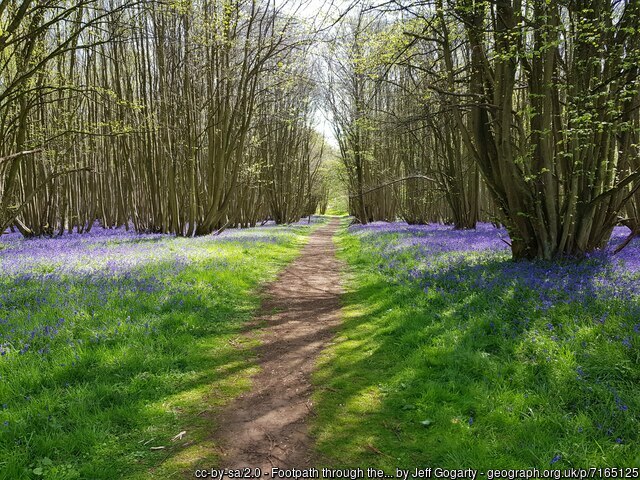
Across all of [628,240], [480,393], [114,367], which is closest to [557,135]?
[628,240]

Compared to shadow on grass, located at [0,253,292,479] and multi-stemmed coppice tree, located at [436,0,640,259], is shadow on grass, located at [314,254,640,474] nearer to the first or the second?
shadow on grass, located at [0,253,292,479]

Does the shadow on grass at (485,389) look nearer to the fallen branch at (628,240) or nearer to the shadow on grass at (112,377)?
the shadow on grass at (112,377)

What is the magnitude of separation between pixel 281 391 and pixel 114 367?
2.23 meters

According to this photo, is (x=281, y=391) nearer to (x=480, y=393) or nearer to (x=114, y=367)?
(x=114, y=367)

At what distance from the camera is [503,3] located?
28.8ft

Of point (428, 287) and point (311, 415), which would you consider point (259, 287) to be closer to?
point (428, 287)

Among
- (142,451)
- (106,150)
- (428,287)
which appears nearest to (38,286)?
(142,451)

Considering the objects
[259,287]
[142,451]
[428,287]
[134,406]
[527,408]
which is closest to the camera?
[142,451]

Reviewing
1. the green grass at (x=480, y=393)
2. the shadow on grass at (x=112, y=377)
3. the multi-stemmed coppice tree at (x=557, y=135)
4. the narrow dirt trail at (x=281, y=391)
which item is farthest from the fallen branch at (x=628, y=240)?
the shadow on grass at (x=112, y=377)

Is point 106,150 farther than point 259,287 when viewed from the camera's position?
Yes

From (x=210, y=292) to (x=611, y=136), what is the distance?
398 inches

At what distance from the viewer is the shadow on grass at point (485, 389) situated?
3.33 meters

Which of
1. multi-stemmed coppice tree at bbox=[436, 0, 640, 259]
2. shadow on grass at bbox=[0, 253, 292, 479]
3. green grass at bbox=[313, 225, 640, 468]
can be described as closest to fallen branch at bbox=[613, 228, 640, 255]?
multi-stemmed coppice tree at bbox=[436, 0, 640, 259]

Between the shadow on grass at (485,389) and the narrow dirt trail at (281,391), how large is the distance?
10.5 inches
